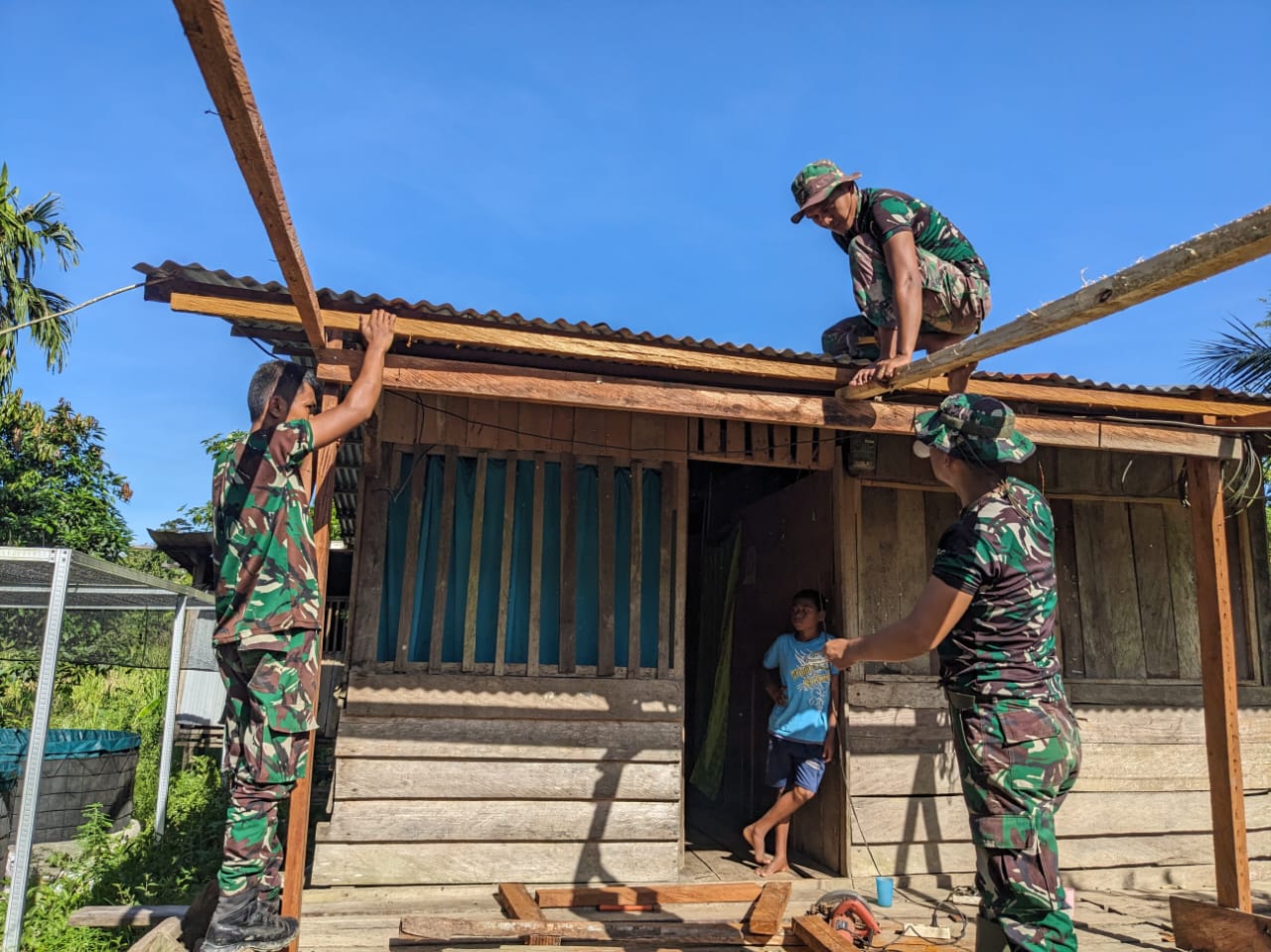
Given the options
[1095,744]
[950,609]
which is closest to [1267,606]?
[1095,744]

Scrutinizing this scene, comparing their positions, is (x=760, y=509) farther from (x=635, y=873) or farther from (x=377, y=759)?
(x=377, y=759)

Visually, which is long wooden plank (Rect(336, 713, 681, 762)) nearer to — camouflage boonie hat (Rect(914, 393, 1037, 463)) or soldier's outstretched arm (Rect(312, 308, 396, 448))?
soldier's outstretched arm (Rect(312, 308, 396, 448))

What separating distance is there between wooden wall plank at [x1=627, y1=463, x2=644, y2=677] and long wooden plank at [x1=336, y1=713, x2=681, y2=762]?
41 centimetres

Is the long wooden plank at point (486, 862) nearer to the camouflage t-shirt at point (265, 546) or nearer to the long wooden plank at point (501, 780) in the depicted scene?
the long wooden plank at point (501, 780)

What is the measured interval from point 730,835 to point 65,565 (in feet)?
17.3

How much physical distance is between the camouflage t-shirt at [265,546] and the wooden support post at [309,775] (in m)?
0.20

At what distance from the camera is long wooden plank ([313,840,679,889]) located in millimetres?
5164

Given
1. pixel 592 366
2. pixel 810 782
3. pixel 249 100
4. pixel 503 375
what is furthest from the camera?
pixel 810 782

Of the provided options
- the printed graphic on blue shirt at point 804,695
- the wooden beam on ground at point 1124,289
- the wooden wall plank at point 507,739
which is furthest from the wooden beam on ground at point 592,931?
the wooden beam on ground at point 1124,289

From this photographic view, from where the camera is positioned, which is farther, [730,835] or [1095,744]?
[730,835]

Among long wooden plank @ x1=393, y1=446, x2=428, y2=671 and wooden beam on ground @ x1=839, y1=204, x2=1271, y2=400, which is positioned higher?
wooden beam on ground @ x1=839, y1=204, x2=1271, y2=400

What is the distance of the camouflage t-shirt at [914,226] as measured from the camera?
4.42 meters

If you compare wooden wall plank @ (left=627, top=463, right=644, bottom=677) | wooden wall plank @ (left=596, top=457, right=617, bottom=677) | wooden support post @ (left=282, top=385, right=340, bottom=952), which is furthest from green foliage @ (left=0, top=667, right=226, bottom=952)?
wooden wall plank @ (left=627, top=463, right=644, bottom=677)

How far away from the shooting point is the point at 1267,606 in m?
6.78
